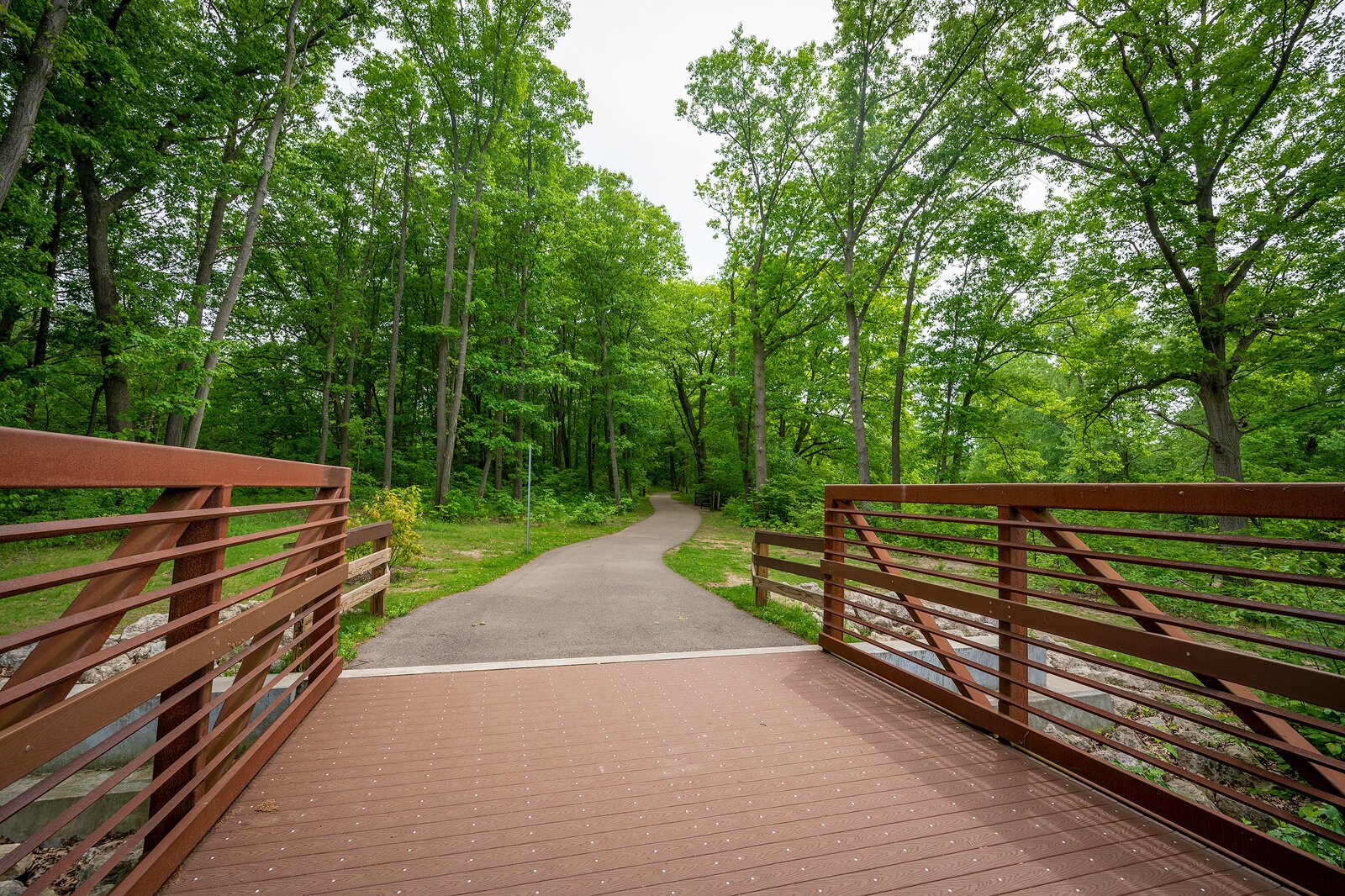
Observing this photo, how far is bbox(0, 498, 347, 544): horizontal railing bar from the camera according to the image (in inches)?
40.0

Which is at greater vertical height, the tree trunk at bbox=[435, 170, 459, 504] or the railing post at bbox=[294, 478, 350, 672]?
the tree trunk at bbox=[435, 170, 459, 504]

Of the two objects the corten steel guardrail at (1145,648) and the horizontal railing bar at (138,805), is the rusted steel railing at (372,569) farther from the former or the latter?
the corten steel guardrail at (1145,648)

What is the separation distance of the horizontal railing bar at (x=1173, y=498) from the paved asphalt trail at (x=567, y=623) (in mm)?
2641

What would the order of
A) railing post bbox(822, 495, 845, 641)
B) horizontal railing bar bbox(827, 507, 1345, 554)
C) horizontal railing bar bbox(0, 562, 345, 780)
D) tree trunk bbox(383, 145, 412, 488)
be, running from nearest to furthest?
horizontal railing bar bbox(0, 562, 345, 780)
horizontal railing bar bbox(827, 507, 1345, 554)
railing post bbox(822, 495, 845, 641)
tree trunk bbox(383, 145, 412, 488)

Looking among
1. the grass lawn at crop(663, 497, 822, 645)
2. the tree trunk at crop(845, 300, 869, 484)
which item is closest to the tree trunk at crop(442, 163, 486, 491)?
the grass lawn at crop(663, 497, 822, 645)

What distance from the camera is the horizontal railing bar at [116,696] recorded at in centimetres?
116

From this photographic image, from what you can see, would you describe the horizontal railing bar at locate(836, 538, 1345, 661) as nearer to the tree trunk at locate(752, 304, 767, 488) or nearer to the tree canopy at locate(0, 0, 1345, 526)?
the tree canopy at locate(0, 0, 1345, 526)

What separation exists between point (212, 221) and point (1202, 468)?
1024 inches

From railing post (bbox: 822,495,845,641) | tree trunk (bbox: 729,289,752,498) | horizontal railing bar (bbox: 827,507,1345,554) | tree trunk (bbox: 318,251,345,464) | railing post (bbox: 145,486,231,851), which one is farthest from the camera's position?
tree trunk (bbox: 729,289,752,498)

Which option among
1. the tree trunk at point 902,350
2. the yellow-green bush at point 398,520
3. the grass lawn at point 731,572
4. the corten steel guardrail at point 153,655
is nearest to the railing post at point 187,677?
the corten steel guardrail at point 153,655

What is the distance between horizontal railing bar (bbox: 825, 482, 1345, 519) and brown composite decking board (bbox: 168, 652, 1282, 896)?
55.9 inches

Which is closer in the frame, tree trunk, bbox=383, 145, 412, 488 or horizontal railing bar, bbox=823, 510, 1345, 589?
horizontal railing bar, bbox=823, 510, 1345, 589

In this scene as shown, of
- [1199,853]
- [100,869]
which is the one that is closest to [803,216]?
[1199,853]

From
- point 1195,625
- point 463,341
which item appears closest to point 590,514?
point 463,341
